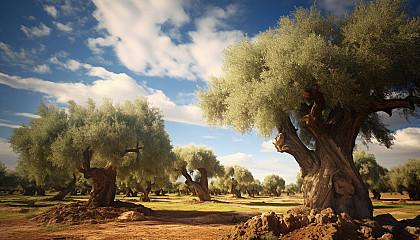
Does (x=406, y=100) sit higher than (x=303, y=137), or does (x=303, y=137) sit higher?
(x=406, y=100)

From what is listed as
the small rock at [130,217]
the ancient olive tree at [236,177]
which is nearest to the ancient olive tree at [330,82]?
the small rock at [130,217]

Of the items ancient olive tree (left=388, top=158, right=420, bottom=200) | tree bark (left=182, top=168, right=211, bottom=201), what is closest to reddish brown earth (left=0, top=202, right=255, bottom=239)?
tree bark (left=182, top=168, right=211, bottom=201)

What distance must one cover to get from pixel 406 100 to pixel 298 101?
19.9 ft

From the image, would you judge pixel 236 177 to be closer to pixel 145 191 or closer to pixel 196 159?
pixel 196 159

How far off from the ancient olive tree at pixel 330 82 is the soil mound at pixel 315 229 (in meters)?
2.39

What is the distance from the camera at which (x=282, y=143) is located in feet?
43.3

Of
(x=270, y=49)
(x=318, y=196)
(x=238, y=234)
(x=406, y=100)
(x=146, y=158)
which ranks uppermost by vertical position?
(x=270, y=49)

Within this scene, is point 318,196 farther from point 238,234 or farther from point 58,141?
point 58,141

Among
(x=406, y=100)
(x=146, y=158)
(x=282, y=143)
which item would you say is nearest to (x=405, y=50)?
(x=406, y=100)

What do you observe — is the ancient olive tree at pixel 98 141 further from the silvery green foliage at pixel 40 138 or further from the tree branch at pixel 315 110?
the tree branch at pixel 315 110

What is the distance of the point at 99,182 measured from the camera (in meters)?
19.9

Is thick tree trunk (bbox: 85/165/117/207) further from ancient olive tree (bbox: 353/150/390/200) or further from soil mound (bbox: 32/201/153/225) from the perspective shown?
ancient olive tree (bbox: 353/150/390/200)

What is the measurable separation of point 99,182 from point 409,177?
59191 millimetres

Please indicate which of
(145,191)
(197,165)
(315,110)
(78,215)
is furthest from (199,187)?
(315,110)
